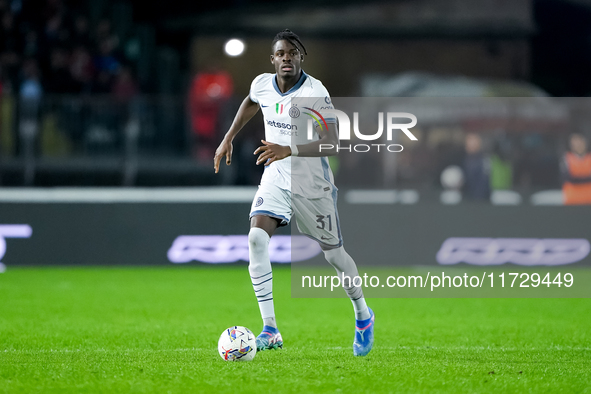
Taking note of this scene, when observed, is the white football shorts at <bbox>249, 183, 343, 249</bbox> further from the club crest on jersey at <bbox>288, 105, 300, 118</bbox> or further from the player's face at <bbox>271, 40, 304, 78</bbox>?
the player's face at <bbox>271, 40, 304, 78</bbox>

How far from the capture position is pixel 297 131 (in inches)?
228

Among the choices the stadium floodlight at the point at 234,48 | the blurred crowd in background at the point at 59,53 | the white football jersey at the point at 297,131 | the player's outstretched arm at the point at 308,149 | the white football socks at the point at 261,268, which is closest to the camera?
the player's outstretched arm at the point at 308,149

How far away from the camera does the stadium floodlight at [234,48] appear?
19312 millimetres

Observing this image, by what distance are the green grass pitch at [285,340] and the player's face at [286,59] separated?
200 cm

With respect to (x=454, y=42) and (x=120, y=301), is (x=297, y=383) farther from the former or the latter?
(x=454, y=42)

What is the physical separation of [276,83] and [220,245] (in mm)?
7363

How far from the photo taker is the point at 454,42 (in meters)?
20.5

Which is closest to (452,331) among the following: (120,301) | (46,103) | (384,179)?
(120,301)

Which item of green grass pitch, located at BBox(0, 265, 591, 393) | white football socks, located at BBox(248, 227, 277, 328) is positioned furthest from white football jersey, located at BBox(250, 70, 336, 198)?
green grass pitch, located at BBox(0, 265, 591, 393)

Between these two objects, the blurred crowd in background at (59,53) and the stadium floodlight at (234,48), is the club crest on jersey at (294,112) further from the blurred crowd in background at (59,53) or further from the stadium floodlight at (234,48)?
the stadium floodlight at (234,48)

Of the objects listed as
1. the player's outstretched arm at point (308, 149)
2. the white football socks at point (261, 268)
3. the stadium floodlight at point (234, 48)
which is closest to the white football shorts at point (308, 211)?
the white football socks at point (261, 268)

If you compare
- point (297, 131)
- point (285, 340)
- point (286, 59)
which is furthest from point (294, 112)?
point (285, 340)

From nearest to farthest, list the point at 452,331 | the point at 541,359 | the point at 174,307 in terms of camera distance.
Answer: the point at 541,359 < the point at 452,331 < the point at 174,307

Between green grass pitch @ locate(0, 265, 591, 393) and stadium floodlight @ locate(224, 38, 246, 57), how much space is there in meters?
9.21
